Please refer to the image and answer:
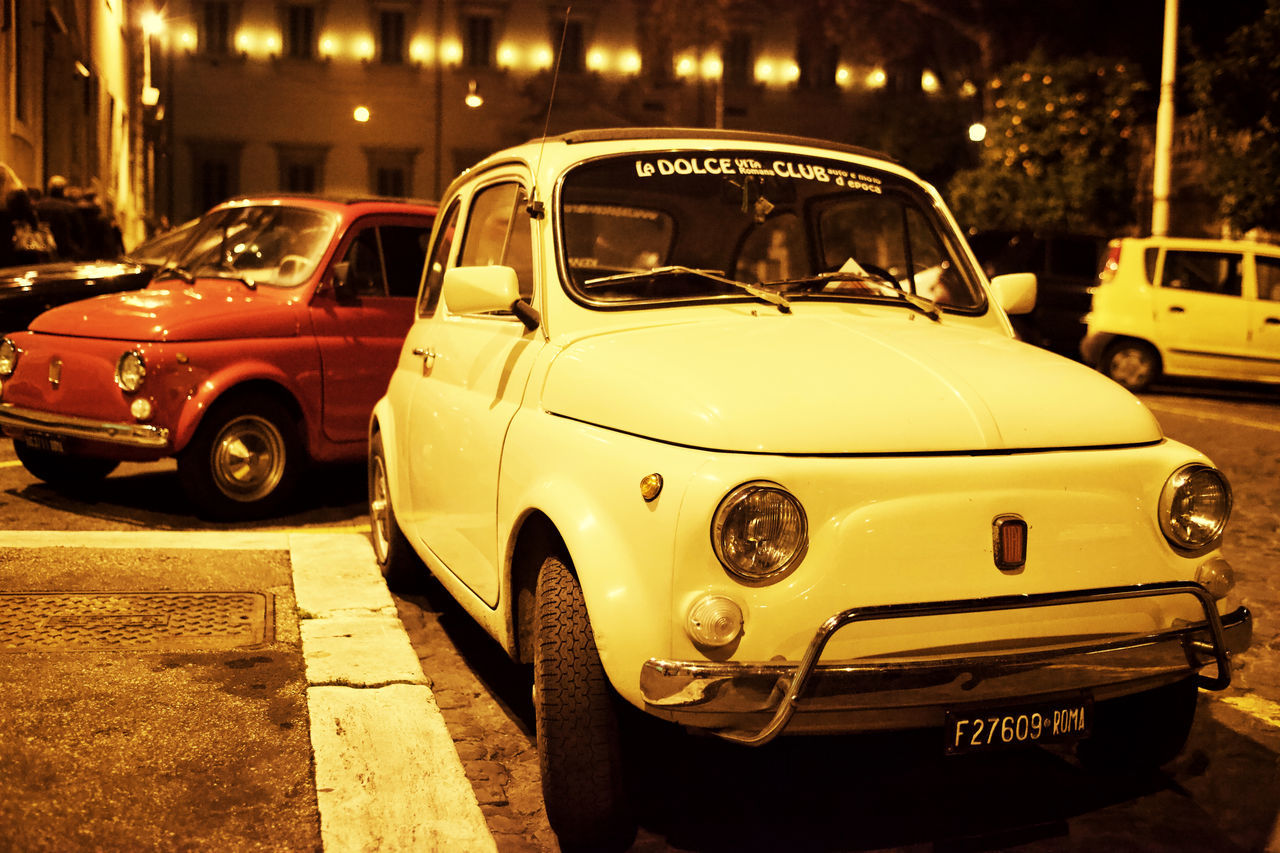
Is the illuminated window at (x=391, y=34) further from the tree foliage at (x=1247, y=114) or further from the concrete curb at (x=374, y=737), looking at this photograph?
the concrete curb at (x=374, y=737)

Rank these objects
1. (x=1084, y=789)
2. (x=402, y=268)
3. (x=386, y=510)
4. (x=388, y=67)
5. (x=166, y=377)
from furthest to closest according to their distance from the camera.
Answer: (x=388, y=67), (x=402, y=268), (x=166, y=377), (x=386, y=510), (x=1084, y=789)

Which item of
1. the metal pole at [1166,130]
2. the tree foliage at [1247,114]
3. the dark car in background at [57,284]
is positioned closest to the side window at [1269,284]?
the tree foliage at [1247,114]

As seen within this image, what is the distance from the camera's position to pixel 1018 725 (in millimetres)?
3021

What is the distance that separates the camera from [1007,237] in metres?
16.5

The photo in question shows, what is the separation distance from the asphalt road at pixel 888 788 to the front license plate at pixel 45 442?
2.94m

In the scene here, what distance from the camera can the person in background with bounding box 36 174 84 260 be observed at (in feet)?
46.0

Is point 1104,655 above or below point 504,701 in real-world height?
above

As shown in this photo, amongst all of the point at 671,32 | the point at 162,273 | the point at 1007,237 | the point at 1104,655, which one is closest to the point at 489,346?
the point at 1104,655

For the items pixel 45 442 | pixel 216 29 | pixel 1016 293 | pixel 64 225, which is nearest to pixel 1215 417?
pixel 1016 293

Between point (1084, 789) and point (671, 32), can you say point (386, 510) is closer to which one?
point (1084, 789)

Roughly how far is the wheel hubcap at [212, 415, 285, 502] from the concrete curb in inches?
65.6

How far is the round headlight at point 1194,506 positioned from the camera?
10.6ft

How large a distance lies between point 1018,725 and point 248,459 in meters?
5.23

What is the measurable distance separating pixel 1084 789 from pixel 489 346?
2.22 metres
